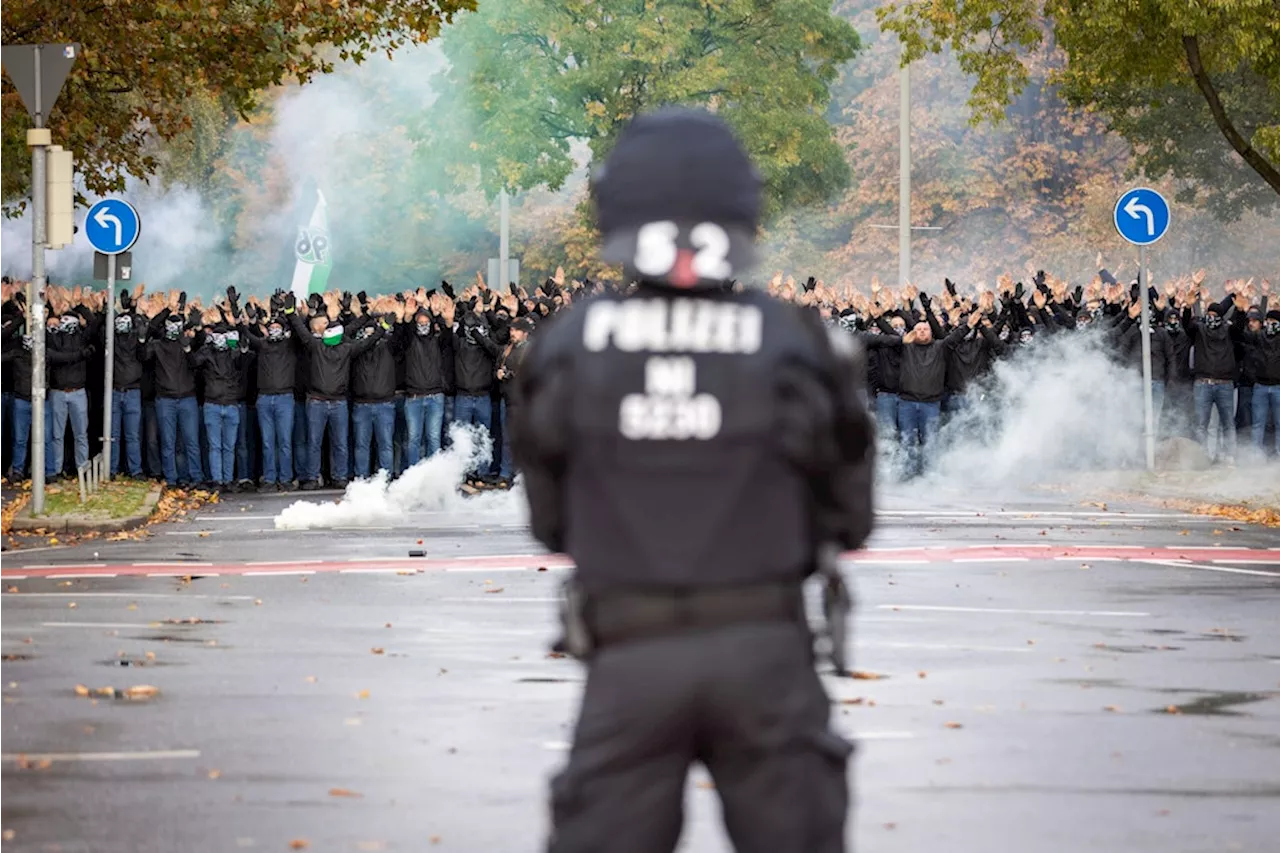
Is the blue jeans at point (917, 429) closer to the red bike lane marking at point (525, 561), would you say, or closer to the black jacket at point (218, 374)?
the black jacket at point (218, 374)

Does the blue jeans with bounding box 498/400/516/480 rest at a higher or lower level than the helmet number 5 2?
lower

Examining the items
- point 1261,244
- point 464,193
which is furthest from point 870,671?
point 464,193

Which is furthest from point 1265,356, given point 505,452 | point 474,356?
point 474,356

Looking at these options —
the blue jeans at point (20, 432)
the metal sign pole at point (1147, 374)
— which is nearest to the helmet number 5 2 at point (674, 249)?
the metal sign pole at point (1147, 374)

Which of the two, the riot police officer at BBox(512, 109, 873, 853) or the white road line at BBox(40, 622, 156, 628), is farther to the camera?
the white road line at BBox(40, 622, 156, 628)

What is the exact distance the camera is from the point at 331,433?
2895 centimetres

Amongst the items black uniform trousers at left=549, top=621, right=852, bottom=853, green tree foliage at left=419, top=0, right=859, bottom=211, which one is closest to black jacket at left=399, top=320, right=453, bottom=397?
black uniform trousers at left=549, top=621, right=852, bottom=853

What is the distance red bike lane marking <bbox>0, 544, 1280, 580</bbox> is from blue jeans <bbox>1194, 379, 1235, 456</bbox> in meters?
10.2

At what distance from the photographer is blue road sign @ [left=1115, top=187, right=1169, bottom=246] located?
91.2 feet

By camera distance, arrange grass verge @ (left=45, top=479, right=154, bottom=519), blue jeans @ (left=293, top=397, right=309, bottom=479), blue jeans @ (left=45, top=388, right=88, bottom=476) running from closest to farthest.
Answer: grass verge @ (left=45, top=479, right=154, bottom=519) → blue jeans @ (left=45, top=388, right=88, bottom=476) → blue jeans @ (left=293, top=397, right=309, bottom=479)

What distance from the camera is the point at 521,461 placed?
16.3 feet

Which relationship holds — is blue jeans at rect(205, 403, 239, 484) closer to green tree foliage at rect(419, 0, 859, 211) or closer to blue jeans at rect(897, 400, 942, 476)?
blue jeans at rect(897, 400, 942, 476)

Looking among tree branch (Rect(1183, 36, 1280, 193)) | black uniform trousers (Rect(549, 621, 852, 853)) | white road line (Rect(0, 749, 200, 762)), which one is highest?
tree branch (Rect(1183, 36, 1280, 193))

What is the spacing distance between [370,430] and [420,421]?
585mm
